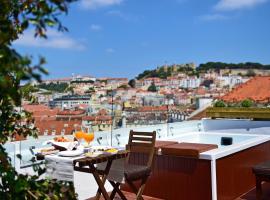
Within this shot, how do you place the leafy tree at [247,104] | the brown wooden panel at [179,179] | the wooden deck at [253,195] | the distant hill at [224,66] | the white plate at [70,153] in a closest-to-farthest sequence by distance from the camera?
the white plate at [70,153] → the brown wooden panel at [179,179] → the wooden deck at [253,195] → the leafy tree at [247,104] → the distant hill at [224,66]

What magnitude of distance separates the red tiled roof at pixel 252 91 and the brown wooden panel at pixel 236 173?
7355 mm

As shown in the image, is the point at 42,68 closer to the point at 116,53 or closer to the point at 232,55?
the point at 116,53

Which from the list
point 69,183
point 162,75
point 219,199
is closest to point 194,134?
point 219,199

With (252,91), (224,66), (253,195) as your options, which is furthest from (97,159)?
(224,66)

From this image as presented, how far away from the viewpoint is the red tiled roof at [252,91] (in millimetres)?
12551

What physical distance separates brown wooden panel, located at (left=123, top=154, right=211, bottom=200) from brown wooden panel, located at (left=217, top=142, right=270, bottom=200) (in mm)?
175

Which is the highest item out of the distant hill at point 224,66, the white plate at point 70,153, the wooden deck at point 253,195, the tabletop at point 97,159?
the distant hill at point 224,66

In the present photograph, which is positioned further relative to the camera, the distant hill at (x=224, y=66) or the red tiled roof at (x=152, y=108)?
the distant hill at (x=224, y=66)

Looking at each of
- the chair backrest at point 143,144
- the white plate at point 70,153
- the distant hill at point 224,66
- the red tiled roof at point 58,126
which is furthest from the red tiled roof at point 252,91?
the distant hill at point 224,66

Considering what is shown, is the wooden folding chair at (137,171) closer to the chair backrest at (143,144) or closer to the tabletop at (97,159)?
the chair backrest at (143,144)

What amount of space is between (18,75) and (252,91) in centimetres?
1325

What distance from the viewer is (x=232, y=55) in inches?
1976

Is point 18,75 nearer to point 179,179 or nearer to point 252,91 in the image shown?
point 179,179

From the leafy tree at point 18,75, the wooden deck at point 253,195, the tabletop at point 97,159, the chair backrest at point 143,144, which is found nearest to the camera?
the leafy tree at point 18,75
